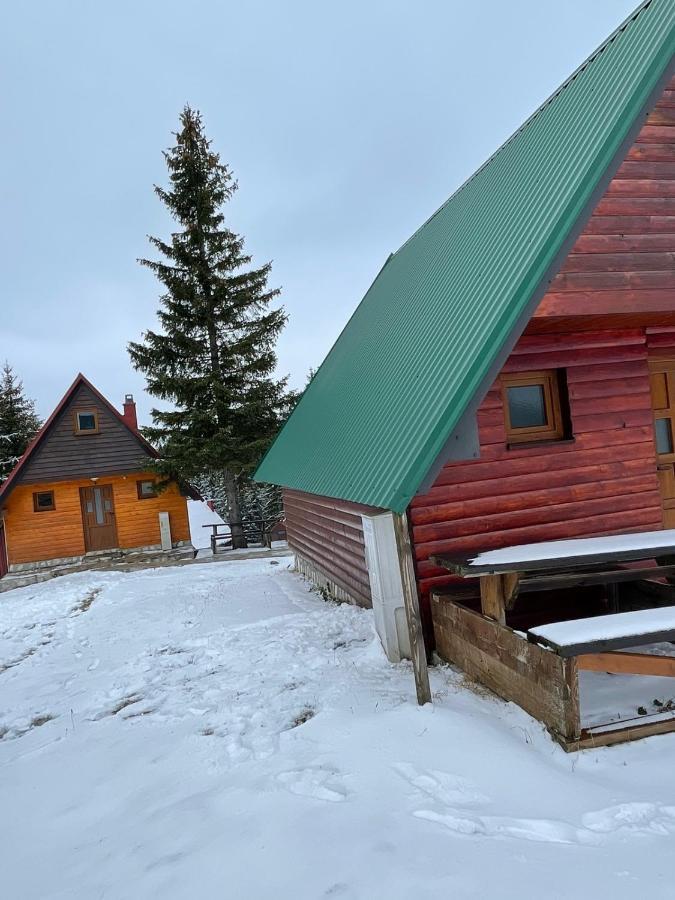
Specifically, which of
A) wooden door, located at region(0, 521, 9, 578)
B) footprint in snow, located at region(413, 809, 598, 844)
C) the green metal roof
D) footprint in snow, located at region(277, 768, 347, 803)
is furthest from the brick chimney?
footprint in snow, located at region(413, 809, 598, 844)

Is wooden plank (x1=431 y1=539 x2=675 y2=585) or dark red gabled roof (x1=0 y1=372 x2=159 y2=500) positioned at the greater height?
dark red gabled roof (x1=0 y1=372 x2=159 y2=500)

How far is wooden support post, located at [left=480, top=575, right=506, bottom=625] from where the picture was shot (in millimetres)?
5336

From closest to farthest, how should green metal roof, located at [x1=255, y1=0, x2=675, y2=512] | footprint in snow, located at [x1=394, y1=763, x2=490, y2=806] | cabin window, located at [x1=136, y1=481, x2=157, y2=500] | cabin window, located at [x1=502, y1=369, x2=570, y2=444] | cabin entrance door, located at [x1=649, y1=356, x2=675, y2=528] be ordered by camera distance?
footprint in snow, located at [x1=394, y1=763, x2=490, y2=806]
green metal roof, located at [x1=255, y1=0, x2=675, y2=512]
cabin window, located at [x1=502, y1=369, x2=570, y2=444]
cabin entrance door, located at [x1=649, y1=356, x2=675, y2=528]
cabin window, located at [x1=136, y1=481, x2=157, y2=500]

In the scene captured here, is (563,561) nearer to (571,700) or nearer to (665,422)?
(571,700)

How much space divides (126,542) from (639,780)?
20.7 meters

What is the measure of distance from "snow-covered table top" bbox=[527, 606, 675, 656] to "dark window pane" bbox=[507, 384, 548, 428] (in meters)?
2.97

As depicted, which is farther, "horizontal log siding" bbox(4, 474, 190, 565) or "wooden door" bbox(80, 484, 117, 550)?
"wooden door" bbox(80, 484, 117, 550)

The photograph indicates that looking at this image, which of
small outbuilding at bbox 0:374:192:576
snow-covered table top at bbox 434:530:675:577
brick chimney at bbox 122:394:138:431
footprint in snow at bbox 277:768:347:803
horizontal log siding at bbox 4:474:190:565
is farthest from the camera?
brick chimney at bbox 122:394:138:431

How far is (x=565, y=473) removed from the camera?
6914mm

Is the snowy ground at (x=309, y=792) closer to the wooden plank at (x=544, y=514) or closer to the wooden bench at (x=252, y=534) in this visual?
the wooden plank at (x=544, y=514)

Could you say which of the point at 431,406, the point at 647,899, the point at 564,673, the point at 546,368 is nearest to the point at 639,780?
the point at 564,673

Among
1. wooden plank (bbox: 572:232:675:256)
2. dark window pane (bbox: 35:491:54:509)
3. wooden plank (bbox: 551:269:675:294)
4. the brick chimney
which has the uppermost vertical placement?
the brick chimney

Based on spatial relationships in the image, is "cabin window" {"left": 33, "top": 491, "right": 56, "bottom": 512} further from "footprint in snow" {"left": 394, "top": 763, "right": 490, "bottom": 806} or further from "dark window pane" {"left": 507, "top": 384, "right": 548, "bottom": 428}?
"footprint in snow" {"left": 394, "top": 763, "right": 490, "bottom": 806}

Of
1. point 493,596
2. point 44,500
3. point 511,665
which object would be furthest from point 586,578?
point 44,500
